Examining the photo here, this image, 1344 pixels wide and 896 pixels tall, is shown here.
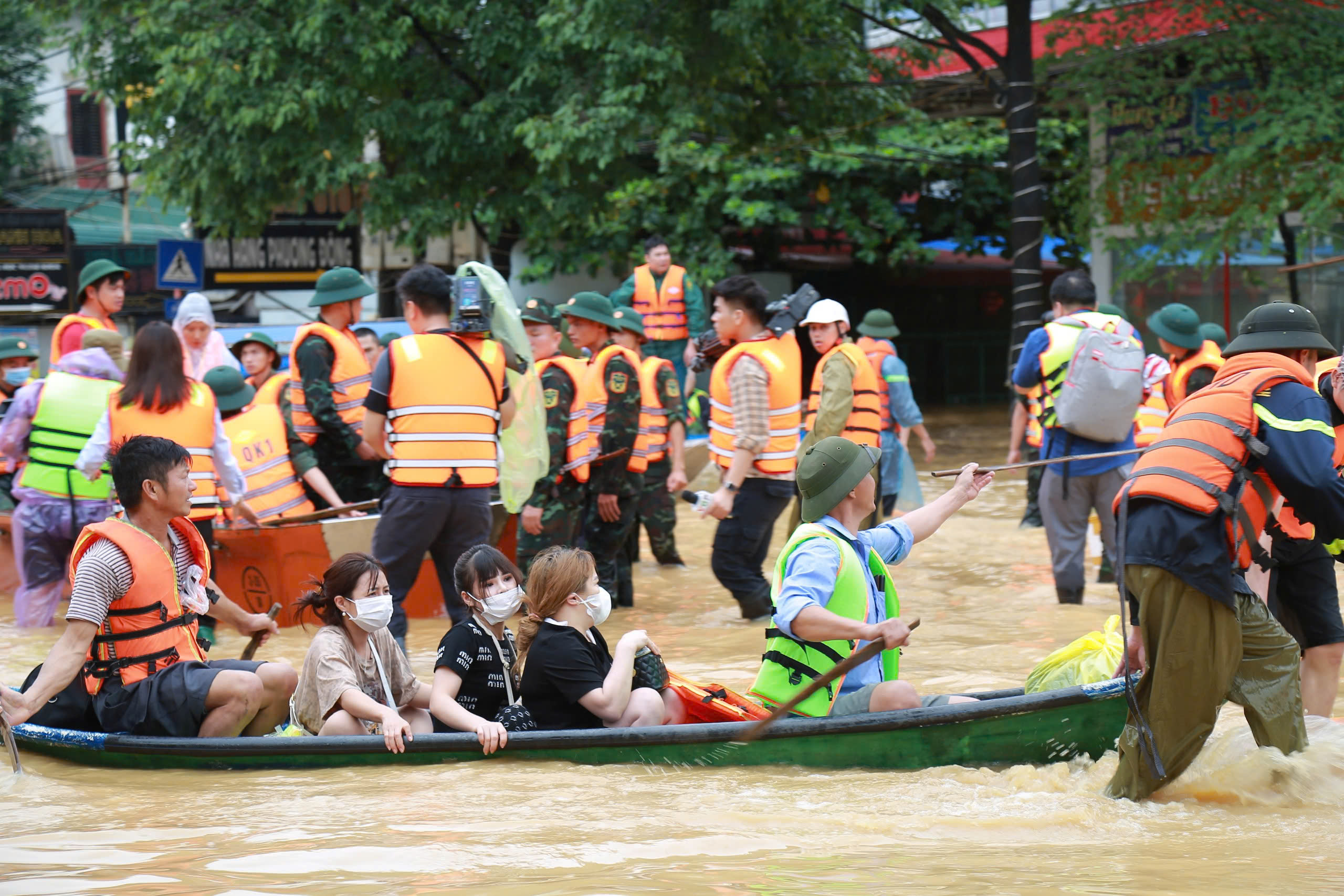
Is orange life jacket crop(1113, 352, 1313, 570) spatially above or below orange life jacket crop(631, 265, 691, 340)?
below

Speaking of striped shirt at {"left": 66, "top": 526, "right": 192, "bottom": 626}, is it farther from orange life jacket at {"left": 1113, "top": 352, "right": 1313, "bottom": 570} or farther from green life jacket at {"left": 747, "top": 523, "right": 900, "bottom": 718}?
orange life jacket at {"left": 1113, "top": 352, "right": 1313, "bottom": 570}

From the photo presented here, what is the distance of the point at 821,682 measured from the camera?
4922 millimetres

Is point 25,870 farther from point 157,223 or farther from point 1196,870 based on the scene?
point 157,223

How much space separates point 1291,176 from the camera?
14383 millimetres

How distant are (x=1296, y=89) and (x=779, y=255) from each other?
322 inches

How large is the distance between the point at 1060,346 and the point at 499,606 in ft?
13.7

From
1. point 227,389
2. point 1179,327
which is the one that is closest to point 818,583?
point 1179,327

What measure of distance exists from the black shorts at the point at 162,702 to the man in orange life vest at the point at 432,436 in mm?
1365

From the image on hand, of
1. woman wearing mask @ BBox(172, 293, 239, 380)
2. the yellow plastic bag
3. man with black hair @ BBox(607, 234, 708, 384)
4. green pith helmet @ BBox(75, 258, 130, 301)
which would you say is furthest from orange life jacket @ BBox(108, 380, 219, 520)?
man with black hair @ BBox(607, 234, 708, 384)

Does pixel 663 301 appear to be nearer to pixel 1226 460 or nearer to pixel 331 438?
pixel 331 438

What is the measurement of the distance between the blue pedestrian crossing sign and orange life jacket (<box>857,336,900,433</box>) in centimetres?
1081

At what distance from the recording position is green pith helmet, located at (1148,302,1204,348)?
8.93 meters

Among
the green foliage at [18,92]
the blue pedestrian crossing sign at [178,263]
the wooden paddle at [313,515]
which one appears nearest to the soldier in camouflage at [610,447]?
the wooden paddle at [313,515]

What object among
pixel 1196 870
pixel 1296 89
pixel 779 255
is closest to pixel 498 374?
pixel 1196 870
